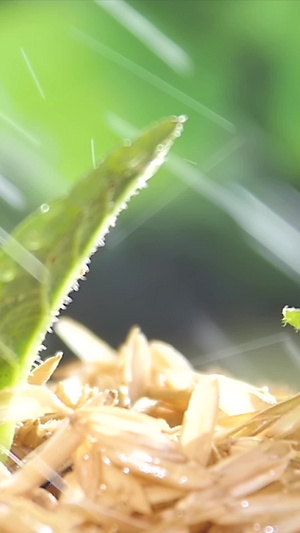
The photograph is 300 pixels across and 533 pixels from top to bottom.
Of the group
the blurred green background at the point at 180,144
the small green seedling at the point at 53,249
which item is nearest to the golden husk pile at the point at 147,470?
the small green seedling at the point at 53,249

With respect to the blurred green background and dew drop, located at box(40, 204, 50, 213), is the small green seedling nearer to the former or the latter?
dew drop, located at box(40, 204, 50, 213)

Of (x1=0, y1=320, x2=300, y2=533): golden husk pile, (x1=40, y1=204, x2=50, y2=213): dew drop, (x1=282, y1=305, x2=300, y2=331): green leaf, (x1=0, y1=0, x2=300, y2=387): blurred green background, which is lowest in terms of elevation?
(x1=0, y1=320, x2=300, y2=533): golden husk pile

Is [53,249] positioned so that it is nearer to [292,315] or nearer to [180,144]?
[292,315]

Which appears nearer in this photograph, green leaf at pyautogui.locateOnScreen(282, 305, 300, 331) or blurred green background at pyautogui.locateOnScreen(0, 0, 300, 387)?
green leaf at pyautogui.locateOnScreen(282, 305, 300, 331)

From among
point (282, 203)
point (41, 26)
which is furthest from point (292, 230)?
point (41, 26)

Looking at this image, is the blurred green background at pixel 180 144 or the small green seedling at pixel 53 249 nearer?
the small green seedling at pixel 53 249

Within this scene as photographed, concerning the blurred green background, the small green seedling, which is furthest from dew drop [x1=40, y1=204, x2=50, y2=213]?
the blurred green background

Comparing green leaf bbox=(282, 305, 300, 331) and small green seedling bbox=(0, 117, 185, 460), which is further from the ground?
green leaf bbox=(282, 305, 300, 331)

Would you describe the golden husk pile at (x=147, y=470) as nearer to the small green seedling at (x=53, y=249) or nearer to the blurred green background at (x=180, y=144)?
the small green seedling at (x=53, y=249)
